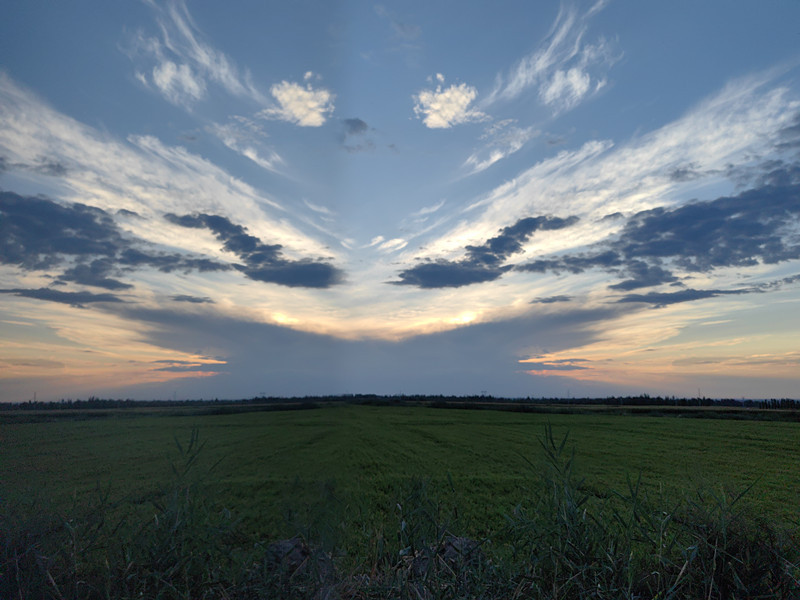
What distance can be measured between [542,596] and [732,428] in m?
34.2

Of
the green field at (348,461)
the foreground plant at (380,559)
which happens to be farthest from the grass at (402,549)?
the green field at (348,461)

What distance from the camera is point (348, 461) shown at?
10.5 m

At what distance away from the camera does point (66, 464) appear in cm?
910

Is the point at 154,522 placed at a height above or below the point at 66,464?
above

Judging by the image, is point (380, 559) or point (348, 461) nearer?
point (380, 559)

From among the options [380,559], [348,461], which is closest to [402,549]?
[380,559]

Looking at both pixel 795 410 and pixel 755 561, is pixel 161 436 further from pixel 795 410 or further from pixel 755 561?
pixel 795 410

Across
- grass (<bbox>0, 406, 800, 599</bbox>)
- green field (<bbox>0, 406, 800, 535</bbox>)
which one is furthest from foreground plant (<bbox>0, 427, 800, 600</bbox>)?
green field (<bbox>0, 406, 800, 535</bbox>)

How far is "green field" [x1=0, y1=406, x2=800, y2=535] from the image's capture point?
225 inches

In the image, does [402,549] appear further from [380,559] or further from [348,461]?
[348,461]

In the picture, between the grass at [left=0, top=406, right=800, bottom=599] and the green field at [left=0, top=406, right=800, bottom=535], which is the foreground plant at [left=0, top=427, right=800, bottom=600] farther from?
the green field at [left=0, top=406, right=800, bottom=535]

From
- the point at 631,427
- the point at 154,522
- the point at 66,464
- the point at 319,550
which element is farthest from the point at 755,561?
the point at 631,427

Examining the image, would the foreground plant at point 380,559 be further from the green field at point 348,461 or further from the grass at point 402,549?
the green field at point 348,461

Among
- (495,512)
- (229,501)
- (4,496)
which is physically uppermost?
(4,496)
